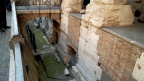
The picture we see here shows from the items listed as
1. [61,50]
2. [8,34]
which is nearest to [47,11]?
[61,50]

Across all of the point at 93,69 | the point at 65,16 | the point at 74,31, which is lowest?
the point at 93,69

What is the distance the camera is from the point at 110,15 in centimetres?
484

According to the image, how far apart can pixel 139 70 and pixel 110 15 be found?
7.36 ft

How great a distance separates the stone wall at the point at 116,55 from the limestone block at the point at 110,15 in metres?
0.40

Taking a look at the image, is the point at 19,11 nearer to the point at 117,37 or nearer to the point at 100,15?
the point at 100,15

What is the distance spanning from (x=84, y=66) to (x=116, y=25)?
2.38 metres

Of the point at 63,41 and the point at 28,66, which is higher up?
the point at 28,66

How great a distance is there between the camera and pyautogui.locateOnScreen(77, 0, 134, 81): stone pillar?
4.81 meters

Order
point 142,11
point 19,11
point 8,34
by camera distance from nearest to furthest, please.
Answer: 1. point 8,34
2. point 142,11
3. point 19,11

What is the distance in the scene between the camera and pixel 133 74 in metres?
3.52

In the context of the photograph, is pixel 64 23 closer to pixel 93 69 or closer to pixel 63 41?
pixel 63 41

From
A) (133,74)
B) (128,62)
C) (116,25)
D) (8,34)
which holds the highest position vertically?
(116,25)

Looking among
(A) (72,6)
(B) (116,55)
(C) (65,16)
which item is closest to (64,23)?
(C) (65,16)

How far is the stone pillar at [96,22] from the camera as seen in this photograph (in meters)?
4.81
